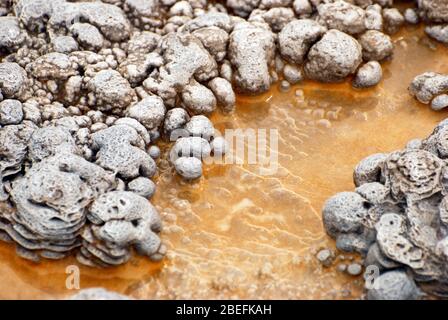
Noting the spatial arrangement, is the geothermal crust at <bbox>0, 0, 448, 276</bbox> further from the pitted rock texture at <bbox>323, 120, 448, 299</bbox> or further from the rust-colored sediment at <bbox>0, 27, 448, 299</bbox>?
the pitted rock texture at <bbox>323, 120, 448, 299</bbox>

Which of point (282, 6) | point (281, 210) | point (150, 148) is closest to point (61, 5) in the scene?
point (150, 148)

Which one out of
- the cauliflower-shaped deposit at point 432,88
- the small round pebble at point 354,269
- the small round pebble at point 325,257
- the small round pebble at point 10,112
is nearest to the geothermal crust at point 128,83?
the small round pebble at point 10,112

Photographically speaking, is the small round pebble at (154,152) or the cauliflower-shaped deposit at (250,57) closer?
the small round pebble at (154,152)

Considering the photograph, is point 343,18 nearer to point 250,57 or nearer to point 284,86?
point 284,86

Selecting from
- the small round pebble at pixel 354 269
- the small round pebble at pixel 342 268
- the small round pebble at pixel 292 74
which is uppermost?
the small round pebble at pixel 292 74

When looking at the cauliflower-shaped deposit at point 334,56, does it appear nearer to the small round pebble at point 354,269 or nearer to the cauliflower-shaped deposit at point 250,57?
the cauliflower-shaped deposit at point 250,57

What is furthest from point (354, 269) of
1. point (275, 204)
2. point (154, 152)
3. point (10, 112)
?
point (10, 112)
